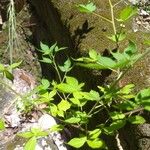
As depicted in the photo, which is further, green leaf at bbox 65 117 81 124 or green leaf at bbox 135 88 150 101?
green leaf at bbox 65 117 81 124

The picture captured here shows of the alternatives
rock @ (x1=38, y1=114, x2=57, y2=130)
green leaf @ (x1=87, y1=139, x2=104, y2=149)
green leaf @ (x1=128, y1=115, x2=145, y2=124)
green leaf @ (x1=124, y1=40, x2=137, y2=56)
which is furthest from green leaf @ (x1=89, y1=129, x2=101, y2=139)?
rock @ (x1=38, y1=114, x2=57, y2=130)

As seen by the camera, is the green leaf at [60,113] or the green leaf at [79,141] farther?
the green leaf at [60,113]

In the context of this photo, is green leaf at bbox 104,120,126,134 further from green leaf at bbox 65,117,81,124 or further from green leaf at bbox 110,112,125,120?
green leaf at bbox 65,117,81,124

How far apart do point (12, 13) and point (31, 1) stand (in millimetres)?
709

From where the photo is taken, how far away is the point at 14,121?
2.82 m

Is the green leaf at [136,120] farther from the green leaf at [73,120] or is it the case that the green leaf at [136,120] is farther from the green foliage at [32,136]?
the green foliage at [32,136]

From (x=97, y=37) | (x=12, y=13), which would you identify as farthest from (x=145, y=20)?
(x=12, y=13)

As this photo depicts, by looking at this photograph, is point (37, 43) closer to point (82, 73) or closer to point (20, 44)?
point (20, 44)

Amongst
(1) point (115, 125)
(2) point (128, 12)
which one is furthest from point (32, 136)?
(2) point (128, 12)

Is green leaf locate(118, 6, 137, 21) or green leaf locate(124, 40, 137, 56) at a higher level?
green leaf locate(118, 6, 137, 21)

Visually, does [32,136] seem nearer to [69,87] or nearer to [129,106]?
[69,87]

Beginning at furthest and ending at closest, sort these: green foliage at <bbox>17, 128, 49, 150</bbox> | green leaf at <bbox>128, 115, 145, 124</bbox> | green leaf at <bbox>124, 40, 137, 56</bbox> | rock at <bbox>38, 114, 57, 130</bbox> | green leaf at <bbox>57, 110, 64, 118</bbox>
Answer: rock at <bbox>38, 114, 57, 130</bbox>
green leaf at <bbox>57, 110, 64, 118</bbox>
green leaf at <bbox>128, 115, 145, 124</bbox>
green foliage at <bbox>17, 128, 49, 150</bbox>
green leaf at <bbox>124, 40, 137, 56</bbox>

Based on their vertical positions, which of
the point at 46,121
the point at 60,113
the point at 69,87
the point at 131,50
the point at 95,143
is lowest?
the point at 46,121

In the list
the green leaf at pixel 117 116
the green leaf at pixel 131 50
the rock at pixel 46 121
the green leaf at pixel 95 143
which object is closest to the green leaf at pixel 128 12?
the green leaf at pixel 131 50
